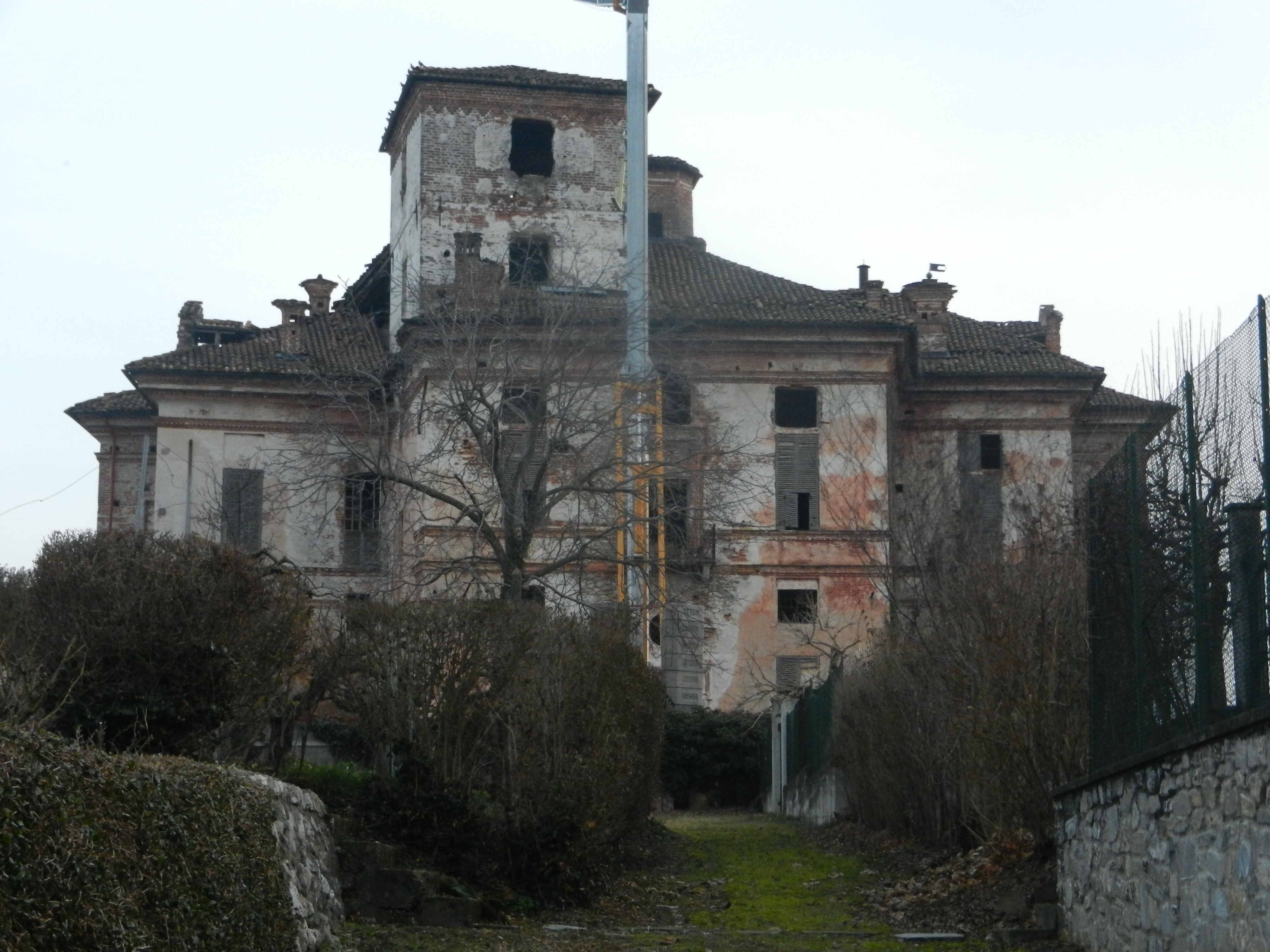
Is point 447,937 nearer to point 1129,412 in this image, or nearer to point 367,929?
point 367,929

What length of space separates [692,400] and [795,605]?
19.5 feet

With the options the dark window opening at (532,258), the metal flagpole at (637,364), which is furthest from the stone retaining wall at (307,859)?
the dark window opening at (532,258)

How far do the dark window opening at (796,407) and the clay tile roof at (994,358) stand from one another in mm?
4940

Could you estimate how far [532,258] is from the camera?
48.2 m

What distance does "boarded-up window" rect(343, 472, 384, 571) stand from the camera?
1885 inches

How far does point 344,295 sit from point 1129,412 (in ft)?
91.2

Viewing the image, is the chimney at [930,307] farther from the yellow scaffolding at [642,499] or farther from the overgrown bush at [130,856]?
the overgrown bush at [130,856]

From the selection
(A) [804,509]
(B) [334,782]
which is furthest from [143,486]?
(B) [334,782]

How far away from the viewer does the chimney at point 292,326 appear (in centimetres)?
5175

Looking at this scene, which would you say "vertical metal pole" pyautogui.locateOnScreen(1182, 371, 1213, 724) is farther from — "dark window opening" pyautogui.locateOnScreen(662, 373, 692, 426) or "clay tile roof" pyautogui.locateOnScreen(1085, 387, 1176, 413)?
"clay tile roof" pyautogui.locateOnScreen(1085, 387, 1176, 413)

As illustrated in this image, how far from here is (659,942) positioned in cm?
1324

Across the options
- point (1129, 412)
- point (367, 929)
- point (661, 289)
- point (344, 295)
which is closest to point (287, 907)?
point (367, 929)

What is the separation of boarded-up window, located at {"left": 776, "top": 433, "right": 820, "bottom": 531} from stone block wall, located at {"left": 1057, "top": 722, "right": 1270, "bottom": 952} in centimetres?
3345

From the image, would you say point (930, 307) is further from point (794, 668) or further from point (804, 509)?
point (794, 668)
